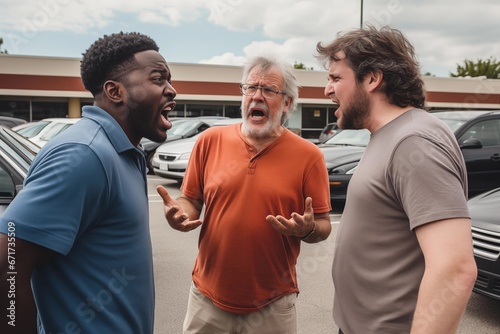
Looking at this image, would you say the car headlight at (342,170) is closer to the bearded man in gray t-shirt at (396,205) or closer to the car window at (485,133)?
the car window at (485,133)

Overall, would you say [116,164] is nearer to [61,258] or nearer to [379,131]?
[61,258]

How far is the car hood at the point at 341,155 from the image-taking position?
8.18 metres

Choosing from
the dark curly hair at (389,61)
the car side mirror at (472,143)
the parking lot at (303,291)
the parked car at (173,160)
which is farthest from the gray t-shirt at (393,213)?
the parked car at (173,160)

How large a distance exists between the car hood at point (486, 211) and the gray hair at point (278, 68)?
2.33 m

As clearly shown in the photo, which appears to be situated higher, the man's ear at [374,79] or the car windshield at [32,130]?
the man's ear at [374,79]

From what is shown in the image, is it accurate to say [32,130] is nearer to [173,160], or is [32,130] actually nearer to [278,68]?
[173,160]

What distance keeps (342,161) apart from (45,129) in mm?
8660

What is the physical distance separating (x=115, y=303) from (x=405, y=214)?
1.05 meters

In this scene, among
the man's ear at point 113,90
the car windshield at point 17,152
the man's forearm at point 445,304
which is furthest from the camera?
the car windshield at point 17,152

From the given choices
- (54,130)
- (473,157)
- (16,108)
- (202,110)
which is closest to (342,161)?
(473,157)

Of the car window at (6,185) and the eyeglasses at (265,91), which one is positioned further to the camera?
the car window at (6,185)

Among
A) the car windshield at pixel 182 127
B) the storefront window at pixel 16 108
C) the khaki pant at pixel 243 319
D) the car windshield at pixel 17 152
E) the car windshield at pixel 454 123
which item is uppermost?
the storefront window at pixel 16 108

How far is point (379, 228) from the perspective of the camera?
1.75 metres

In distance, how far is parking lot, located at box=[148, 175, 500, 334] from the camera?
12.9 ft
